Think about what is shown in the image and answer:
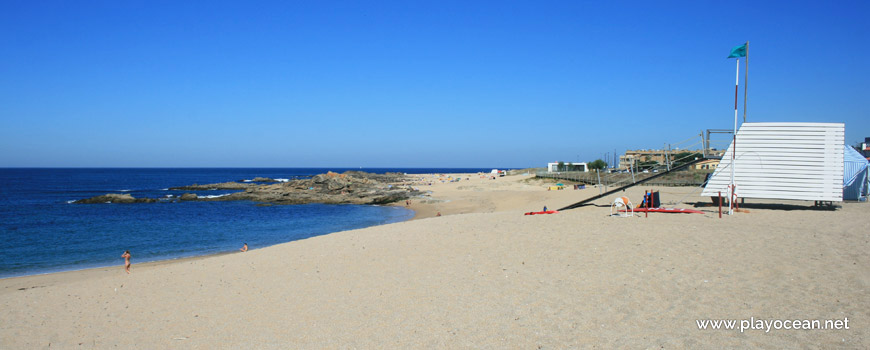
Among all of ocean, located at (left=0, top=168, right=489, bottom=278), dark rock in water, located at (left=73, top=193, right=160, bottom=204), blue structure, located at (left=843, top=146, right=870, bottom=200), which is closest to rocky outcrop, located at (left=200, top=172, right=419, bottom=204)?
ocean, located at (left=0, top=168, right=489, bottom=278)

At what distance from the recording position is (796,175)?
16.0m

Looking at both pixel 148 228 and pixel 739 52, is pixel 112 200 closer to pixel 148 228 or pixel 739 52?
pixel 148 228

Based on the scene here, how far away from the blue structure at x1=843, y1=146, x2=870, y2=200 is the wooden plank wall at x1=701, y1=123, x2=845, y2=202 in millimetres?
8059

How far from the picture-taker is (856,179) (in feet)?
71.4

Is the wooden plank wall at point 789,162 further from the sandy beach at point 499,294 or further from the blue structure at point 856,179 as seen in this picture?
the blue structure at point 856,179

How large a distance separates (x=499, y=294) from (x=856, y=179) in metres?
22.7

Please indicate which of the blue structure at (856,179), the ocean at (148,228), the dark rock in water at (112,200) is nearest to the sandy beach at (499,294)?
the ocean at (148,228)

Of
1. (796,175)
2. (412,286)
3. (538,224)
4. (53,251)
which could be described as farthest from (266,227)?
(796,175)

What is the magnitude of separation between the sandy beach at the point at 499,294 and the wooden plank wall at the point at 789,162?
95.8 inches

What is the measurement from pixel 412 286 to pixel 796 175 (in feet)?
47.6

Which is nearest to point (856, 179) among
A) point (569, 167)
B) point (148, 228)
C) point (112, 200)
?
point (148, 228)

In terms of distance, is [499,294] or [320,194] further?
[320,194]

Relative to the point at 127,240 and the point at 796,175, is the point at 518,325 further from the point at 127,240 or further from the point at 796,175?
the point at 127,240

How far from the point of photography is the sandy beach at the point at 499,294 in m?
6.40
